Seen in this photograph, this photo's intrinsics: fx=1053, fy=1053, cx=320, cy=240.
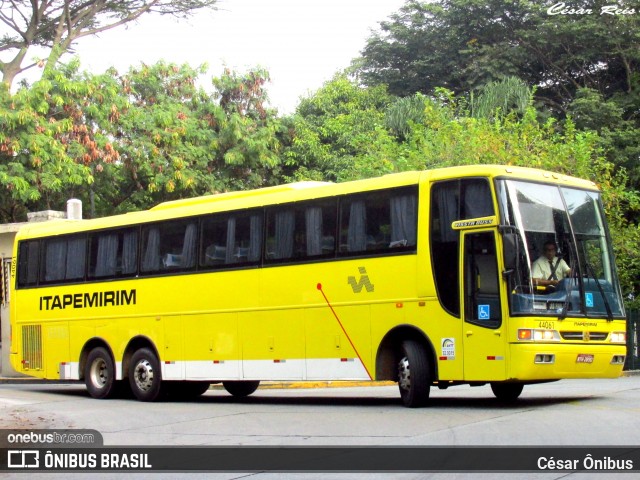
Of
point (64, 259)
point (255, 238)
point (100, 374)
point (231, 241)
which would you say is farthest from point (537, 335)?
point (64, 259)

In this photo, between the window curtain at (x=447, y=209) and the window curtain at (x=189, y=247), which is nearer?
the window curtain at (x=447, y=209)

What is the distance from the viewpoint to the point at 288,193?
56.3ft

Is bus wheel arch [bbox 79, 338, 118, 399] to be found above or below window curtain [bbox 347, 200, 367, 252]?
below

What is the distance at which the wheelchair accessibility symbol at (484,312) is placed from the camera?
1416 cm

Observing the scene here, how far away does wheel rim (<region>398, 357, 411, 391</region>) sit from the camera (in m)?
15.0

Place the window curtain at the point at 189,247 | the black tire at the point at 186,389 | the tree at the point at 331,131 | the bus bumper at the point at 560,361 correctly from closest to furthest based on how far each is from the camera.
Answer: the bus bumper at the point at 560,361
the window curtain at the point at 189,247
the black tire at the point at 186,389
the tree at the point at 331,131

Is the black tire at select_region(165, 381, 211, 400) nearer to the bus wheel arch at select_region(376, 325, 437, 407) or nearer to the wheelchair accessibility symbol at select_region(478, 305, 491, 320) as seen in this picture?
the bus wheel arch at select_region(376, 325, 437, 407)

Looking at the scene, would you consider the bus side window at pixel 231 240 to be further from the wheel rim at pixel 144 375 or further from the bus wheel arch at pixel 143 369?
the wheel rim at pixel 144 375

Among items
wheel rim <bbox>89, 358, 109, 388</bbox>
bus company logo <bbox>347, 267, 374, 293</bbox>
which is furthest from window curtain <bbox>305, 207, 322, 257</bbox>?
wheel rim <bbox>89, 358, 109, 388</bbox>

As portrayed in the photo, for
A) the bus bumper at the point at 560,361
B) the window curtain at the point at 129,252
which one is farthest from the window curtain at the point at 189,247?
the bus bumper at the point at 560,361

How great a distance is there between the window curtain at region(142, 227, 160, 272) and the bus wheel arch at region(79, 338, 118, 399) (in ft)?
6.51

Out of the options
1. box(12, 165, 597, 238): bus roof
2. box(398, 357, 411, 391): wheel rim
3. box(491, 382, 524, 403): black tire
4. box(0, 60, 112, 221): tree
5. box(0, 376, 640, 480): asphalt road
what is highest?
box(0, 60, 112, 221): tree

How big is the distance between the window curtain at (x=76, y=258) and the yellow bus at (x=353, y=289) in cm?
3

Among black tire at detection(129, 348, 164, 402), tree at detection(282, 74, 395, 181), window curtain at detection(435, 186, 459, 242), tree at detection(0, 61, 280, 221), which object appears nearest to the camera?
window curtain at detection(435, 186, 459, 242)
